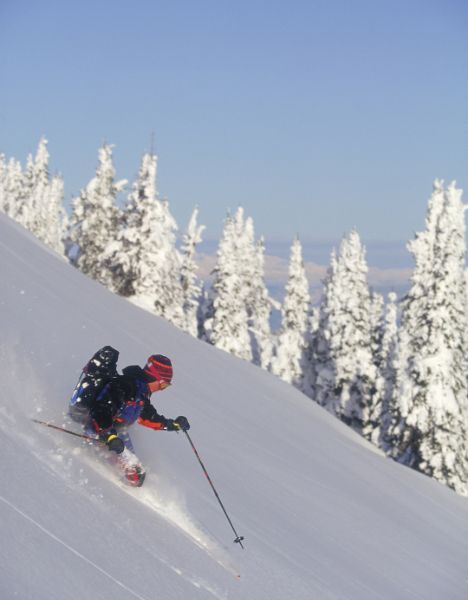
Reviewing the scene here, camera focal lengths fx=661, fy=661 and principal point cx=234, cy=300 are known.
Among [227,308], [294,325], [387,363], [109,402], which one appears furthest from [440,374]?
[294,325]

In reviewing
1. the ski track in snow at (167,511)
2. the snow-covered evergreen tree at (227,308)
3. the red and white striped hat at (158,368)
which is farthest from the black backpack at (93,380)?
the snow-covered evergreen tree at (227,308)

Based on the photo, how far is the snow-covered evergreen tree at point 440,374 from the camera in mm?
28000

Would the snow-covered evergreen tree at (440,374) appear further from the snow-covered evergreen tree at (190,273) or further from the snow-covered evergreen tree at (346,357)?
the snow-covered evergreen tree at (190,273)

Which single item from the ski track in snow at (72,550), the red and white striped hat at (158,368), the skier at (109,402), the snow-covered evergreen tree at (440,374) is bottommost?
the ski track in snow at (72,550)

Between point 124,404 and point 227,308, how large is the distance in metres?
40.0

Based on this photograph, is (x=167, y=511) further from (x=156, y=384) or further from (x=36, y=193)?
(x=36, y=193)

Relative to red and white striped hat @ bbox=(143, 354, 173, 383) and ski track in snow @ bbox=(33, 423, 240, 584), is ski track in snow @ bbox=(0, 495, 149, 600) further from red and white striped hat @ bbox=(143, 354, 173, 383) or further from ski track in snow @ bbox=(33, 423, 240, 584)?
red and white striped hat @ bbox=(143, 354, 173, 383)

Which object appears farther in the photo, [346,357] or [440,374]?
[346,357]

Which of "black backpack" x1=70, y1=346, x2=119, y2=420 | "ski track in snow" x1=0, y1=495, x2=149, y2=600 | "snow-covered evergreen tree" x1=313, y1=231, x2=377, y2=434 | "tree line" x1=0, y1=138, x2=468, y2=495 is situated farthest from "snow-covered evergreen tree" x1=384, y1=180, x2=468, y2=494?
"ski track in snow" x1=0, y1=495, x2=149, y2=600

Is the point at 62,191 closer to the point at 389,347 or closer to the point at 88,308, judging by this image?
the point at 389,347

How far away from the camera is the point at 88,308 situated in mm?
16094

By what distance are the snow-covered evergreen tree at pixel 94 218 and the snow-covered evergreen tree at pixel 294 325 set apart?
51.8ft

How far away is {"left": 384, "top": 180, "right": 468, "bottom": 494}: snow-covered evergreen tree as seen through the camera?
1102 inches

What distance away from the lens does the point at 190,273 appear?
182 feet
